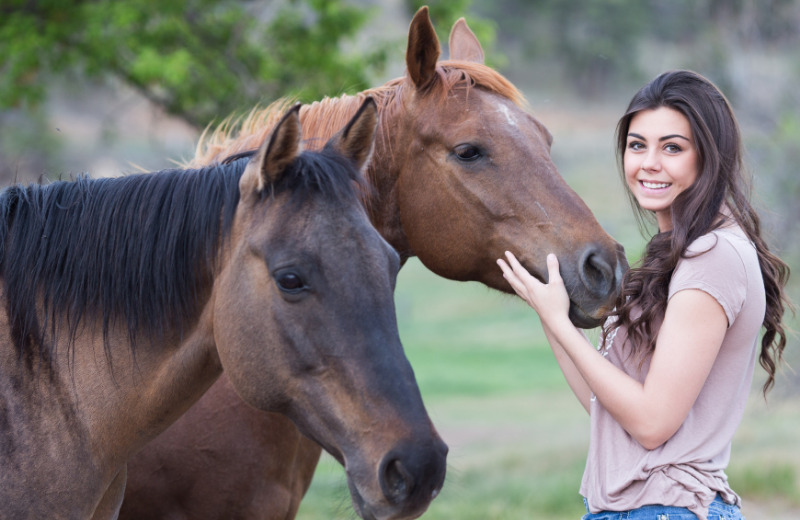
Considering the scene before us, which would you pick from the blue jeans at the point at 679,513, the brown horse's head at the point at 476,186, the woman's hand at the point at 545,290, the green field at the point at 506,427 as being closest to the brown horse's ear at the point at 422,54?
the brown horse's head at the point at 476,186

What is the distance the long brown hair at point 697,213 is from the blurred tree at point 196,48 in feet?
21.1

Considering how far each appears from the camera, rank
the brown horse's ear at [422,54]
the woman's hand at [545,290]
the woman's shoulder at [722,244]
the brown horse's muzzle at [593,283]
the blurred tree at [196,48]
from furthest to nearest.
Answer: the blurred tree at [196,48]
the brown horse's ear at [422,54]
the brown horse's muzzle at [593,283]
the woman's hand at [545,290]
the woman's shoulder at [722,244]

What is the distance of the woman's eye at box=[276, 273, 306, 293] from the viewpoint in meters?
2.42

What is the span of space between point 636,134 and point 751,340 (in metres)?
0.84

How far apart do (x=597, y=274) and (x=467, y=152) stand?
2.62ft

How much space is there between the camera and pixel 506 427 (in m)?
15.8

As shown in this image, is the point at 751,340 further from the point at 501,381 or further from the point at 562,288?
the point at 501,381

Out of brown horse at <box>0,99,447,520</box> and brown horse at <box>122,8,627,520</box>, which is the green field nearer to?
brown horse at <box>122,8,627,520</box>

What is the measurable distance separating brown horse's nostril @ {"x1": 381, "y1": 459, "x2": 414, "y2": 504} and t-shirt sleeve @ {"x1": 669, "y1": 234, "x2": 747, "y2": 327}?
1.05 metres

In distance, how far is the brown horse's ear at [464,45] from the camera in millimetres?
4254

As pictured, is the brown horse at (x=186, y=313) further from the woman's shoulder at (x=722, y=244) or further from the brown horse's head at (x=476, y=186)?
the woman's shoulder at (x=722, y=244)

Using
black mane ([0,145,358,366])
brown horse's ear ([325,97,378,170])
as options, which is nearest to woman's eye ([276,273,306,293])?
black mane ([0,145,358,366])

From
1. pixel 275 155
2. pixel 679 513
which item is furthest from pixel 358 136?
pixel 679 513

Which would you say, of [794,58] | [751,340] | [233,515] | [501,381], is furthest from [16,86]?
[501,381]
